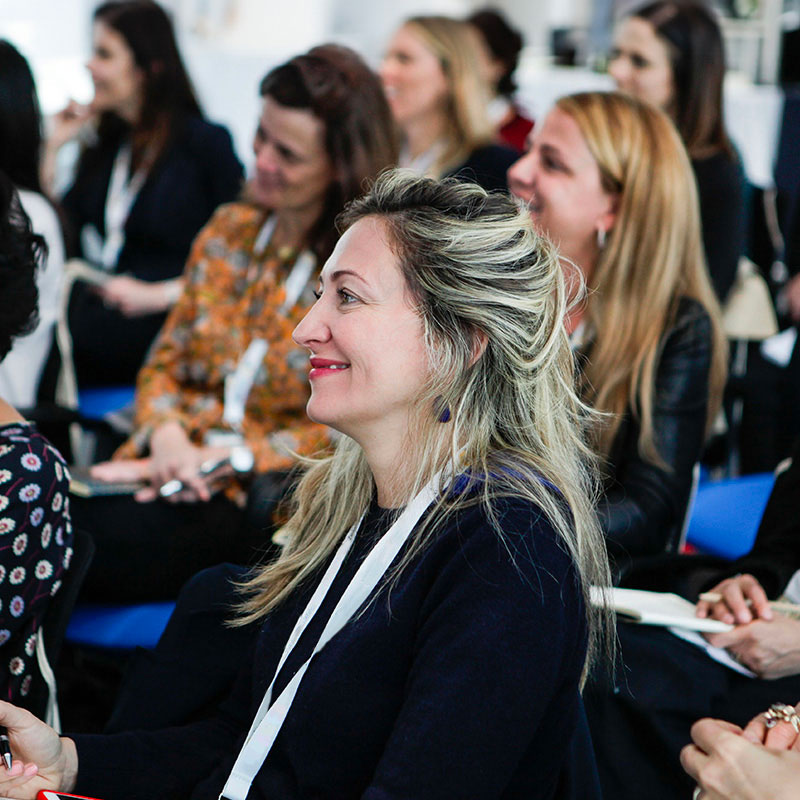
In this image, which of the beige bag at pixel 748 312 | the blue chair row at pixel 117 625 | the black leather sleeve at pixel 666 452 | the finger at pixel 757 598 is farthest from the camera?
the beige bag at pixel 748 312

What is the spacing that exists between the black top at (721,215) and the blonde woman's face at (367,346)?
7.07 ft

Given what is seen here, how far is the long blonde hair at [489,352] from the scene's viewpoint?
4.51 ft

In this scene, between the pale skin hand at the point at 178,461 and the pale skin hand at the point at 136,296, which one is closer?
the pale skin hand at the point at 178,461

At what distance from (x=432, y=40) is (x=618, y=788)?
3.08 metres

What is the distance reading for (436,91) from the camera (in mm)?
4074

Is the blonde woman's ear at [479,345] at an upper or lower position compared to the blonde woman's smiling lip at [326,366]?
upper

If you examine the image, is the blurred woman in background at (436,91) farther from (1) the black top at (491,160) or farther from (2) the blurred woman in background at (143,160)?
(2) the blurred woman in background at (143,160)

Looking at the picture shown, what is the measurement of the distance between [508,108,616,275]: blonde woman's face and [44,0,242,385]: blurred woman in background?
1.72 m

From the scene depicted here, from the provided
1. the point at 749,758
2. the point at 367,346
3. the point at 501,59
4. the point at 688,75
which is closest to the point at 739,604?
the point at 749,758

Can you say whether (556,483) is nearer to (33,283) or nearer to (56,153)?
(33,283)

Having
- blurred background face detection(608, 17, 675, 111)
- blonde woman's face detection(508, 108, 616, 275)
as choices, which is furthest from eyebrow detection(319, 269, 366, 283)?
blurred background face detection(608, 17, 675, 111)

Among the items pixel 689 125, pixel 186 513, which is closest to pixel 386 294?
pixel 186 513

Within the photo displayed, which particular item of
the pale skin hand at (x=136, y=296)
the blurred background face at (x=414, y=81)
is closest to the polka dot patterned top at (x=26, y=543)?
the pale skin hand at (x=136, y=296)

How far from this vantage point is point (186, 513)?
7.87ft
